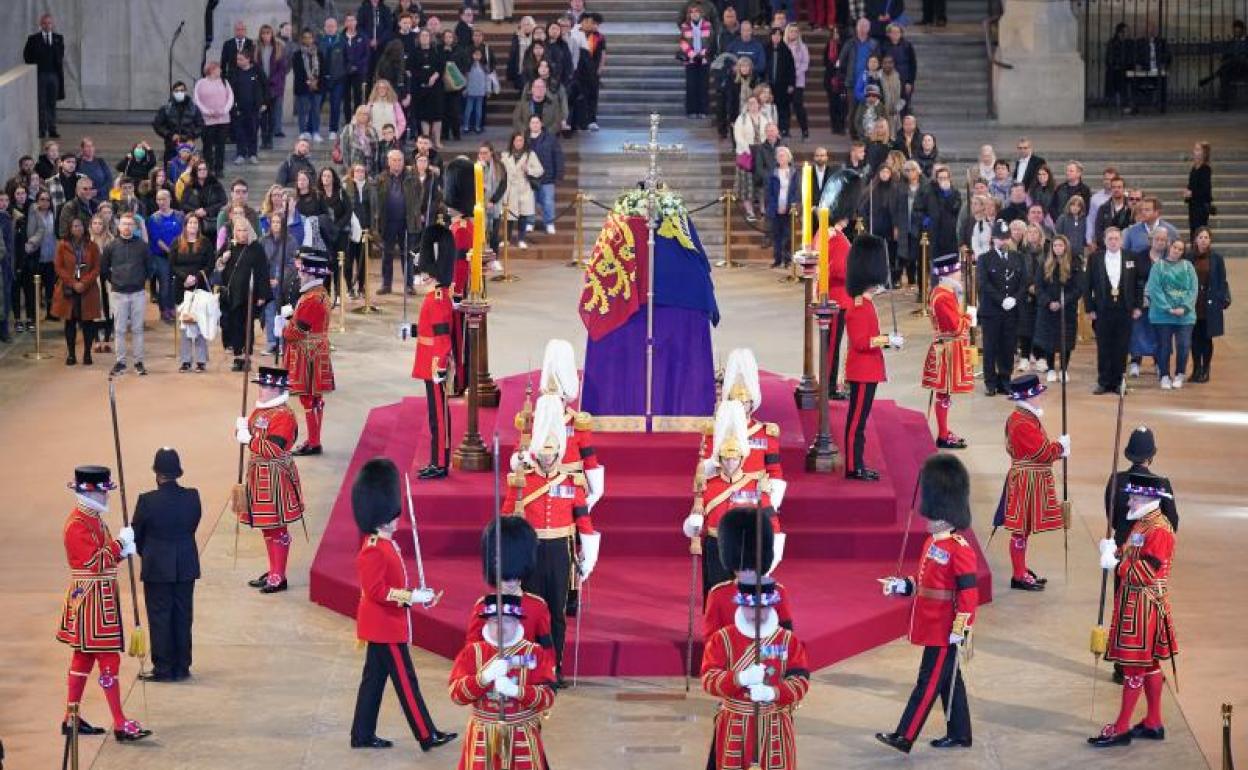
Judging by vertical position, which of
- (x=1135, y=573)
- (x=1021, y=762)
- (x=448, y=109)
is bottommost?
(x=1021, y=762)

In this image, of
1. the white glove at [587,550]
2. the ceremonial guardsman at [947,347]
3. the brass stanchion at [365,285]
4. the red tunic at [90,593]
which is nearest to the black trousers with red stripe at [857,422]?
the ceremonial guardsman at [947,347]

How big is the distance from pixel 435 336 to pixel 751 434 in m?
3.62

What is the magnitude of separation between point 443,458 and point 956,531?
500 cm

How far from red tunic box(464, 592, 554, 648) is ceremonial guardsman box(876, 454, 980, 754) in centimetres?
240

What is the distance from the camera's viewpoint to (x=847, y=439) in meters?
17.9

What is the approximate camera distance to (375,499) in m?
13.9

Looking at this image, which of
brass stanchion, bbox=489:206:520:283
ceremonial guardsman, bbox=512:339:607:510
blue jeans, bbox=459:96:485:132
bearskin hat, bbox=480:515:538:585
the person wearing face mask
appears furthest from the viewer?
blue jeans, bbox=459:96:485:132

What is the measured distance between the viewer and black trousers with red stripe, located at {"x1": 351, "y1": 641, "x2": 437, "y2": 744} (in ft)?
46.0

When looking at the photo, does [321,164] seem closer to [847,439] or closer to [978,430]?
[978,430]

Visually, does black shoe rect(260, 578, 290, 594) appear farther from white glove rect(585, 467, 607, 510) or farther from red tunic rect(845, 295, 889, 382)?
red tunic rect(845, 295, 889, 382)

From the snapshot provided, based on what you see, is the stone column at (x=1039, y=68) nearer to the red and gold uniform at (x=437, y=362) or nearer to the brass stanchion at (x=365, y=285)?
the brass stanchion at (x=365, y=285)

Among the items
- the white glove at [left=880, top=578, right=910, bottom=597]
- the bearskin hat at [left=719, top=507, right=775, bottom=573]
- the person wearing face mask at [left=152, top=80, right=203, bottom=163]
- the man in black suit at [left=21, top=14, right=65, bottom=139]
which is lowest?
the white glove at [left=880, top=578, right=910, bottom=597]

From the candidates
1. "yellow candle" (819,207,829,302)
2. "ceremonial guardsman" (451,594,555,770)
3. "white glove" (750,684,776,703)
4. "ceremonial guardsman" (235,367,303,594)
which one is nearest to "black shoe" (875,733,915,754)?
"white glove" (750,684,776,703)

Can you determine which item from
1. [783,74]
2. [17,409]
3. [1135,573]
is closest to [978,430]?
[1135,573]
